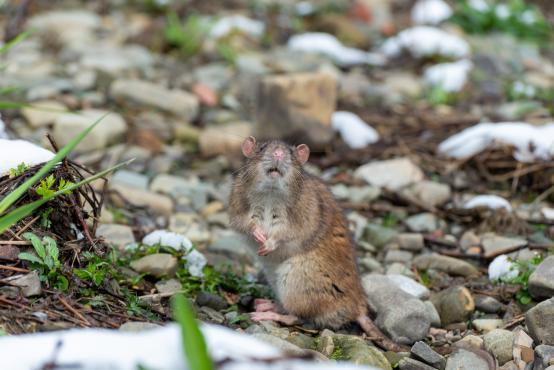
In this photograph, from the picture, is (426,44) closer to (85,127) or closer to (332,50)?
(332,50)

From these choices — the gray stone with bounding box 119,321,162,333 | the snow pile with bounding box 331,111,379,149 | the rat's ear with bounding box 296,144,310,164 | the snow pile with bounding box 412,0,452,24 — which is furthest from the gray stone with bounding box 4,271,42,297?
the snow pile with bounding box 412,0,452,24

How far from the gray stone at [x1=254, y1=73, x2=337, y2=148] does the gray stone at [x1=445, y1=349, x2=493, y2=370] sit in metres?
4.19

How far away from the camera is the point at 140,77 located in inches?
387

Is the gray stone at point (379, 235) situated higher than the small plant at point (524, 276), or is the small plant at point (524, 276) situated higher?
the small plant at point (524, 276)

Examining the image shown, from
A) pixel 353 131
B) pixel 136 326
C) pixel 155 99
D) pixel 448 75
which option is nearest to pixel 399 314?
pixel 136 326

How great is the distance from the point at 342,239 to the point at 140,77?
5271mm

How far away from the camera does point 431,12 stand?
12.9 meters

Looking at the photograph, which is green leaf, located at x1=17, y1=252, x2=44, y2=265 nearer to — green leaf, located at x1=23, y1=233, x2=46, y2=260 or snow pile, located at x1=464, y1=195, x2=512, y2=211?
green leaf, located at x1=23, y1=233, x2=46, y2=260

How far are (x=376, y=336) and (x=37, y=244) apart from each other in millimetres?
2122

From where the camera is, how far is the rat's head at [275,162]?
5000 mm

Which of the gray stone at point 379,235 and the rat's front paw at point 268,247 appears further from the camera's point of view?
the gray stone at point 379,235

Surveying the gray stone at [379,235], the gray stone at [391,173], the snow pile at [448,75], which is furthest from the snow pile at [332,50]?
the gray stone at [379,235]

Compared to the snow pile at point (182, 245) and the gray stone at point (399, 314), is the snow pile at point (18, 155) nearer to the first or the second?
the snow pile at point (182, 245)

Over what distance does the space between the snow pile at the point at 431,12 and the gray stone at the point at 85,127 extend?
6265 millimetres
